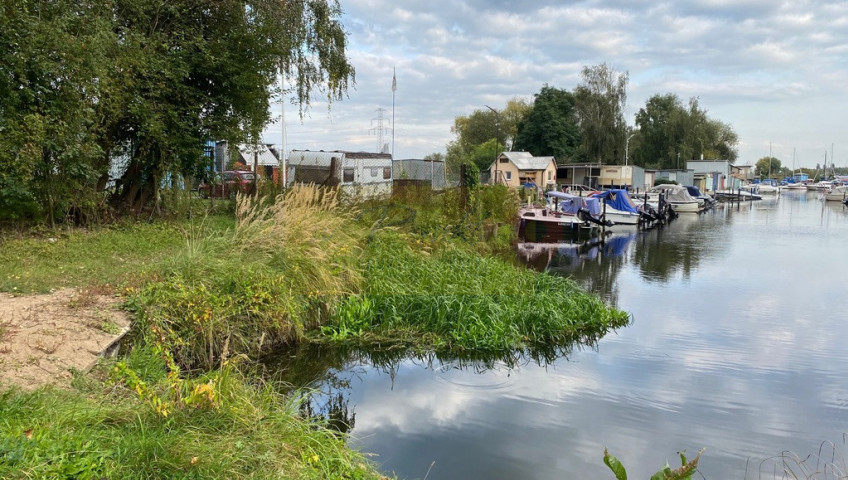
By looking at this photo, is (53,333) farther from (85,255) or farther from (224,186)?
(224,186)

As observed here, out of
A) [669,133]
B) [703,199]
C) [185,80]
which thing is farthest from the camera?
[669,133]

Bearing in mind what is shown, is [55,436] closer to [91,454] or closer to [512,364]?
[91,454]

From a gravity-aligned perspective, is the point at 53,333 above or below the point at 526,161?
below

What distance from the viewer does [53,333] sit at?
549 centimetres

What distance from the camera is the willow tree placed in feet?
37.2

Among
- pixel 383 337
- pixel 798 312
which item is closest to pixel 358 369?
pixel 383 337

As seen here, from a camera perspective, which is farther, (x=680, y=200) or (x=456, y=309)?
(x=680, y=200)

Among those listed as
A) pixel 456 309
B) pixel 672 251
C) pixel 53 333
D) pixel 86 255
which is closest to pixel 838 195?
pixel 672 251

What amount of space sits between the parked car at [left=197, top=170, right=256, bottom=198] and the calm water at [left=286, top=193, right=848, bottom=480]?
826 centimetres

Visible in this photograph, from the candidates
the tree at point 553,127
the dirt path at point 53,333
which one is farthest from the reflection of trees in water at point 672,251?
the tree at point 553,127

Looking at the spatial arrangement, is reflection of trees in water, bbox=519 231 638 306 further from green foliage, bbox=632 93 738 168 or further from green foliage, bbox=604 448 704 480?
green foliage, bbox=632 93 738 168

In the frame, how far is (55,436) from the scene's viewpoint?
3.24 metres

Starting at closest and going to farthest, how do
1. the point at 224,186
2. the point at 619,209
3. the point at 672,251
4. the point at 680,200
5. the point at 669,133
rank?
the point at 224,186 < the point at 672,251 < the point at 619,209 < the point at 680,200 < the point at 669,133

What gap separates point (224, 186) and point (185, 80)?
5.08 metres
